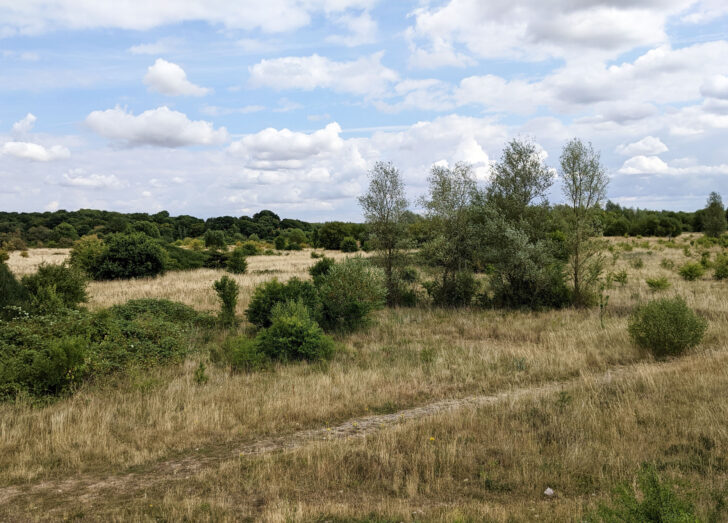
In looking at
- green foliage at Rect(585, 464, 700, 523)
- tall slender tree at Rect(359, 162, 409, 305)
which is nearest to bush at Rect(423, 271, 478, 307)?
tall slender tree at Rect(359, 162, 409, 305)

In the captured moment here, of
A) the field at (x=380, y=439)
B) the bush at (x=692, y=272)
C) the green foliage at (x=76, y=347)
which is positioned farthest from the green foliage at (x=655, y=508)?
the bush at (x=692, y=272)

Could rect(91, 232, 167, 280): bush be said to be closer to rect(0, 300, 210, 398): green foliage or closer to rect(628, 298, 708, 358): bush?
rect(0, 300, 210, 398): green foliage

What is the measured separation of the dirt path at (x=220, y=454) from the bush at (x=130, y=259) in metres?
22.8

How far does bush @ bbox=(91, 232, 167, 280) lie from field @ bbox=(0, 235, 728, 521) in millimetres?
18586

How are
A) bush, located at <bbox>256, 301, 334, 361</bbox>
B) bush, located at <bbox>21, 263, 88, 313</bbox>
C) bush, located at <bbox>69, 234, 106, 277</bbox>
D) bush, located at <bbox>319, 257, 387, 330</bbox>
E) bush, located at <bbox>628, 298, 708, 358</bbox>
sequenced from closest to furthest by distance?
bush, located at <bbox>628, 298, 708, 358</bbox> < bush, located at <bbox>256, 301, 334, 361</bbox> < bush, located at <bbox>21, 263, 88, 313</bbox> < bush, located at <bbox>319, 257, 387, 330</bbox> < bush, located at <bbox>69, 234, 106, 277</bbox>

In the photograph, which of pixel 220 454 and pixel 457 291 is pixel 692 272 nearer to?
pixel 457 291

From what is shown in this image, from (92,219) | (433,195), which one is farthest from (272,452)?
(92,219)

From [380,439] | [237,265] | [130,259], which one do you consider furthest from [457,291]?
[130,259]

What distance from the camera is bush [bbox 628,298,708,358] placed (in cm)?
1083

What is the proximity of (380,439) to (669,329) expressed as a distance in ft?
26.4

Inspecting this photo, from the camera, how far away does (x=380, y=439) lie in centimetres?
672

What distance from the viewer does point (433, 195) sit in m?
19.3

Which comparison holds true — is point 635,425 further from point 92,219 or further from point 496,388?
point 92,219

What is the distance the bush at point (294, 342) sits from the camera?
11.6 meters
